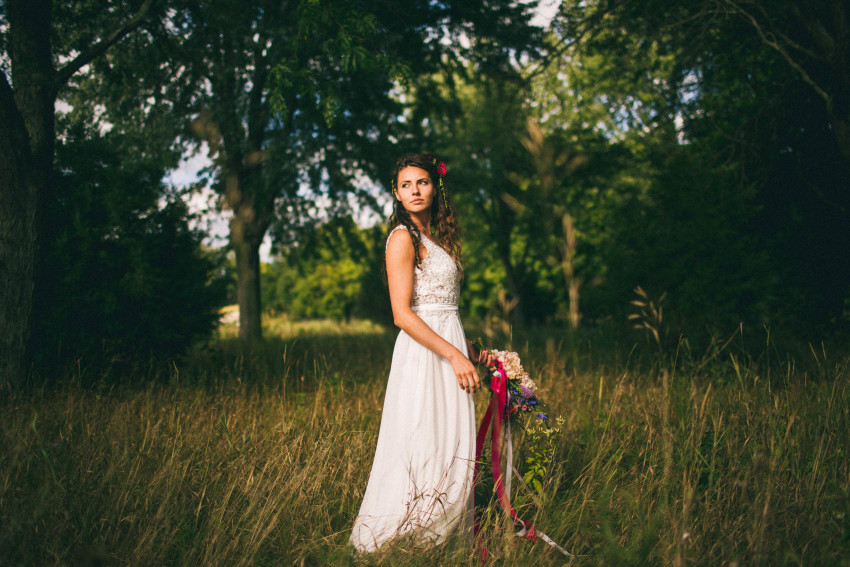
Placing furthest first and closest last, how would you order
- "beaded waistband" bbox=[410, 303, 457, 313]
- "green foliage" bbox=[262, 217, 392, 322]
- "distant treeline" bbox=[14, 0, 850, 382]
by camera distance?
1. "green foliage" bbox=[262, 217, 392, 322]
2. "distant treeline" bbox=[14, 0, 850, 382]
3. "beaded waistband" bbox=[410, 303, 457, 313]

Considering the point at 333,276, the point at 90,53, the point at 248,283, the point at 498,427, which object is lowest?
the point at 498,427

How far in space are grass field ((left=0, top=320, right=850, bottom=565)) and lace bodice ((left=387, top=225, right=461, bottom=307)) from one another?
3.62 ft

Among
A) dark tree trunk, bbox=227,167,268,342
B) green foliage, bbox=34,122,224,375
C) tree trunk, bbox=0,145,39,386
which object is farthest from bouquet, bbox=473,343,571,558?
dark tree trunk, bbox=227,167,268,342

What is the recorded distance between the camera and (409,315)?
2340 millimetres

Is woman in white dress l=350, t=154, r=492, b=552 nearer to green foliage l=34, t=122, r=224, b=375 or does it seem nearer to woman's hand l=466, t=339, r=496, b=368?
woman's hand l=466, t=339, r=496, b=368

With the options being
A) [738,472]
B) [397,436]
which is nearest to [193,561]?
[397,436]

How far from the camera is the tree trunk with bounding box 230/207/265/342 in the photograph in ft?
32.8

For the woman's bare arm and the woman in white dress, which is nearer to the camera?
the woman's bare arm

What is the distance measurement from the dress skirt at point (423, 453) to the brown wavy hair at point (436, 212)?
41 centimetres

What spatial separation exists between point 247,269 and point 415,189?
336 inches

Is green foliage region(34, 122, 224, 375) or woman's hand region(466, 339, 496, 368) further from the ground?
green foliage region(34, 122, 224, 375)

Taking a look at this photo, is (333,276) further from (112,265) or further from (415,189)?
(415,189)

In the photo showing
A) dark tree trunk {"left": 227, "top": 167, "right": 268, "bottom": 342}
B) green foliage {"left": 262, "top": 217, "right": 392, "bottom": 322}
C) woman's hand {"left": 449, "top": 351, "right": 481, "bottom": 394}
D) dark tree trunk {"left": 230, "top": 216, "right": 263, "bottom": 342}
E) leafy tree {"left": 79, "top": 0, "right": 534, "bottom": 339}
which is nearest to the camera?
woman's hand {"left": 449, "top": 351, "right": 481, "bottom": 394}

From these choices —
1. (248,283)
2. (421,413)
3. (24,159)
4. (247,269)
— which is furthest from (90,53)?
(248,283)
